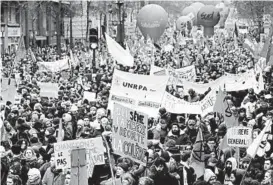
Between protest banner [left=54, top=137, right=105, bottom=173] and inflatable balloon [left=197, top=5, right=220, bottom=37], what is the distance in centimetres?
3758

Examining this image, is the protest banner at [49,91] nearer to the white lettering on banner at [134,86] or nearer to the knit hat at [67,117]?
the knit hat at [67,117]

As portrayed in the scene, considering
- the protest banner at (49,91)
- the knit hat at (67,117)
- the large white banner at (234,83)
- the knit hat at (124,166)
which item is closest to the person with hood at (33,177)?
the knit hat at (124,166)

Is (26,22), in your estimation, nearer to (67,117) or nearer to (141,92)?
(67,117)

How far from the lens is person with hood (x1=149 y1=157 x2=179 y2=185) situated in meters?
8.79

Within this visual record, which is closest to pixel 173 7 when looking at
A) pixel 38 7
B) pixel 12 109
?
pixel 38 7

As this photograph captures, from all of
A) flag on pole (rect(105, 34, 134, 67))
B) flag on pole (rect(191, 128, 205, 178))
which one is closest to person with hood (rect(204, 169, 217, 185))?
flag on pole (rect(191, 128, 205, 178))

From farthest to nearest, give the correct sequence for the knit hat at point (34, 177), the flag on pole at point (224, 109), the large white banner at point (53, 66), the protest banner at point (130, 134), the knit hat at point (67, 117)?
the large white banner at point (53, 66) → the knit hat at point (67, 117) → the flag on pole at point (224, 109) → the protest banner at point (130, 134) → the knit hat at point (34, 177)

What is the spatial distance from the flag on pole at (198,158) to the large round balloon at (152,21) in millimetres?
28808

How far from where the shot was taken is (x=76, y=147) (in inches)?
347

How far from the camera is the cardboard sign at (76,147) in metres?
8.77

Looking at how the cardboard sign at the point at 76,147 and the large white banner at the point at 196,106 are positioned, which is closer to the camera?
the cardboard sign at the point at 76,147

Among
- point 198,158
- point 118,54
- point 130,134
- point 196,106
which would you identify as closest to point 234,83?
point 196,106

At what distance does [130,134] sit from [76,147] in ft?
3.18

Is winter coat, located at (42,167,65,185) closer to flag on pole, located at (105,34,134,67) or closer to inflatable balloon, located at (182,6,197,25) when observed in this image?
flag on pole, located at (105,34,134,67)
